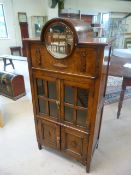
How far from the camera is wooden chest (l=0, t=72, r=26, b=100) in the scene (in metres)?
2.68

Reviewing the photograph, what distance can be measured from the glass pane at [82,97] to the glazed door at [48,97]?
17 cm

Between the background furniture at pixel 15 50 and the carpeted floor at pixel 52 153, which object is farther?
the background furniture at pixel 15 50

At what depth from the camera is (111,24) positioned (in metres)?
6.85

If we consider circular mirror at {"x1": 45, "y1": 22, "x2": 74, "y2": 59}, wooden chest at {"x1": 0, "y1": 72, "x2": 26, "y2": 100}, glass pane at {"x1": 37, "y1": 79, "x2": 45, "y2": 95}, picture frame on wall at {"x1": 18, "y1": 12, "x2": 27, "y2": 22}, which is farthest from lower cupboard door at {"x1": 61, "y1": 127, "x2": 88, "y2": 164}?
picture frame on wall at {"x1": 18, "y1": 12, "x2": 27, "y2": 22}

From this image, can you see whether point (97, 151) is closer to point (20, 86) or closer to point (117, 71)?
point (117, 71)

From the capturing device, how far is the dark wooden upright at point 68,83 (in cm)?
96

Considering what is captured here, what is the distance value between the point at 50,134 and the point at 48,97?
43cm

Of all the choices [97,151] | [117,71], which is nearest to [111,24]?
[117,71]

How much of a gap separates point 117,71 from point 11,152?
169 cm

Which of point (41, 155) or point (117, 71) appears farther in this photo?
point (117, 71)

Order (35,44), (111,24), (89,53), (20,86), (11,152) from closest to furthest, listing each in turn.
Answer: (89,53)
(35,44)
(11,152)
(20,86)
(111,24)

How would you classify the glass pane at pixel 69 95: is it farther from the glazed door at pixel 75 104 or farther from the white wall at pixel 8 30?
the white wall at pixel 8 30

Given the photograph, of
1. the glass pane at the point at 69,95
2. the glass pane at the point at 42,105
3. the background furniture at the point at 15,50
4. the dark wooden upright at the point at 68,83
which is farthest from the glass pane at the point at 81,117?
the background furniture at the point at 15,50

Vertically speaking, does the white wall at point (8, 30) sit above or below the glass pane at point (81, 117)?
above
